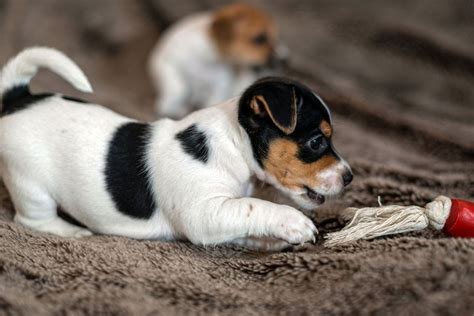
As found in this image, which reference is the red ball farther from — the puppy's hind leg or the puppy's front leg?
the puppy's hind leg

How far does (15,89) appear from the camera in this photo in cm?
246

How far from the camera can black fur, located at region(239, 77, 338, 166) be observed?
216 centimetres

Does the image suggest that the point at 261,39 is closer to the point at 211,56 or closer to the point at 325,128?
the point at 211,56

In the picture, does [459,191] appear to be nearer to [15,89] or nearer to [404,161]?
[404,161]

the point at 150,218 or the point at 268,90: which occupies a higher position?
the point at 268,90

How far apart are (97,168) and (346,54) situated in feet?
9.71

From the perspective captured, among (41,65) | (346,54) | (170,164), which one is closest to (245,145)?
(170,164)

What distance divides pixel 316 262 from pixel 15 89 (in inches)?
59.5

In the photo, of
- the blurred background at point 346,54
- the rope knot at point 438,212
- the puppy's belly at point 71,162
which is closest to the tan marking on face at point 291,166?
the rope knot at point 438,212

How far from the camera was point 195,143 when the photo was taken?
7.38 ft

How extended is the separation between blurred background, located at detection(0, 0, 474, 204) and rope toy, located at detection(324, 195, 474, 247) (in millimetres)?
1250

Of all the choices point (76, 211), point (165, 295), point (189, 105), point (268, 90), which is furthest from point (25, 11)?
point (165, 295)

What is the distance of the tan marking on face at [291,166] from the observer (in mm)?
2176

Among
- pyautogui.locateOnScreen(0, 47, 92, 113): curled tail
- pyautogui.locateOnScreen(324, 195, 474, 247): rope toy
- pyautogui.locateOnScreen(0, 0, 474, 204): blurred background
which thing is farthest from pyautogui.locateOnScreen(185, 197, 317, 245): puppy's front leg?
pyautogui.locateOnScreen(0, 0, 474, 204): blurred background
